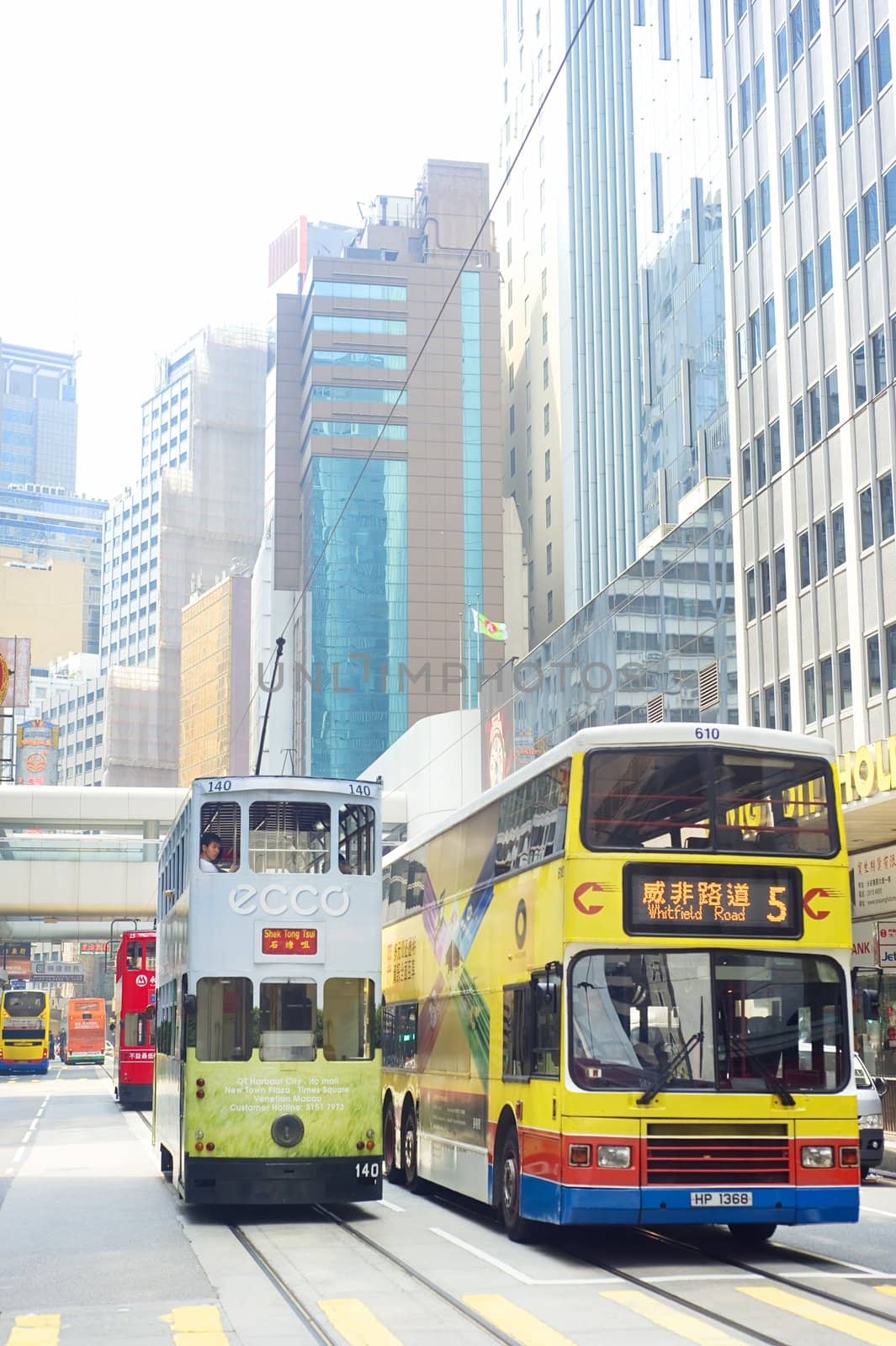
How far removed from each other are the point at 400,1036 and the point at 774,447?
21385 mm

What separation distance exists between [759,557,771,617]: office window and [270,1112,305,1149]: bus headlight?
23947 mm

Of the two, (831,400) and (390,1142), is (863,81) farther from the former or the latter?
(390,1142)

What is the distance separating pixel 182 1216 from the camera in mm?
16297

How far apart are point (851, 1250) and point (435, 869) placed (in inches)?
256

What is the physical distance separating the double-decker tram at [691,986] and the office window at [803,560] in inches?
895

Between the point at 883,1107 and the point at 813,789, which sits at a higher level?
the point at 813,789

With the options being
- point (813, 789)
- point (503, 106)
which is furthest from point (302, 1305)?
point (503, 106)

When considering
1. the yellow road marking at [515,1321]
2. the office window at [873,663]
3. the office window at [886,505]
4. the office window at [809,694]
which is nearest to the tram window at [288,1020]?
the yellow road marking at [515,1321]

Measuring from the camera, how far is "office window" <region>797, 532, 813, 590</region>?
3528 cm

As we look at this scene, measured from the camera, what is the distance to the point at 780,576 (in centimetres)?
3688

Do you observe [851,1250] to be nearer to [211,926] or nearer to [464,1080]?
→ [464,1080]

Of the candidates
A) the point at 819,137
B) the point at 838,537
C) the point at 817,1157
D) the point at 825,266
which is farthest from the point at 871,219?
the point at 817,1157

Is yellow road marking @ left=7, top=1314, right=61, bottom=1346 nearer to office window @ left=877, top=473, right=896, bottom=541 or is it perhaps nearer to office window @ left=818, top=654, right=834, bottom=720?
office window @ left=877, top=473, right=896, bottom=541


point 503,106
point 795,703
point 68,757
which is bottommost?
point 795,703
